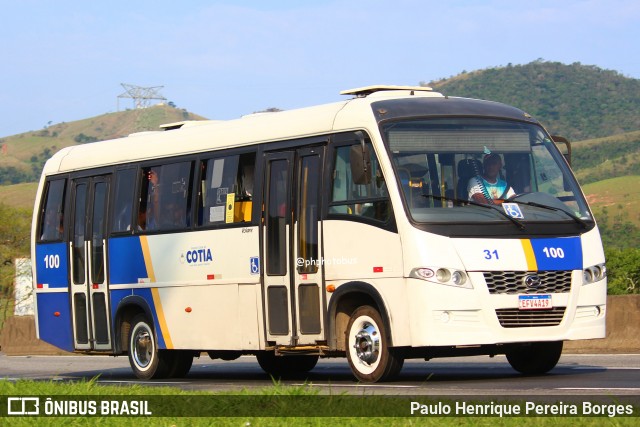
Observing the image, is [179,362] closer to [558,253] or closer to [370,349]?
Result: [370,349]

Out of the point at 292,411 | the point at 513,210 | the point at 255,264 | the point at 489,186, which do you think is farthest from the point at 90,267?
the point at 292,411

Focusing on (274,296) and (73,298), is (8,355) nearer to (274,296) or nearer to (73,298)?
(73,298)

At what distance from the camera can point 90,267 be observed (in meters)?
19.2

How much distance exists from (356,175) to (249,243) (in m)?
2.40

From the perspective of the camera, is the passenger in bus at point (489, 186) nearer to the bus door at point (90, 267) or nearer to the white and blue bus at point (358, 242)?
the white and blue bus at point (358, 242)

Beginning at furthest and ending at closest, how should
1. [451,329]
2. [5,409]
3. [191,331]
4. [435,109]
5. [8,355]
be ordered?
1. [8,355]
2. [191,331]
3. [435,109]
4. [451,329]
5. [5,409]

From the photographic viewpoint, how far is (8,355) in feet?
110

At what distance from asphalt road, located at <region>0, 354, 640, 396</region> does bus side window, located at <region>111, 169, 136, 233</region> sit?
219cm

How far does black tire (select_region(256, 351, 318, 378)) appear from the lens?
60.6ft

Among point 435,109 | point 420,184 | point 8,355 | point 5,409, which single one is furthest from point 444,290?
point 8,355

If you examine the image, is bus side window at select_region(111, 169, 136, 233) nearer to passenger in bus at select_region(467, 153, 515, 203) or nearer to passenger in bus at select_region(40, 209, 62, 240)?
passenger in bus at select_region(40, 209, 62, 240)

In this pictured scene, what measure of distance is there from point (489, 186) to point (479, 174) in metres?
0.17

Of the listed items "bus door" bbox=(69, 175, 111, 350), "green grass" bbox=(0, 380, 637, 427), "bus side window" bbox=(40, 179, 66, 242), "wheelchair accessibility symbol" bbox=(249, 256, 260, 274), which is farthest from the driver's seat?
"bus side window" bbox=(40, 179, 66, 242)

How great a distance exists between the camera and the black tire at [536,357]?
15.1m
